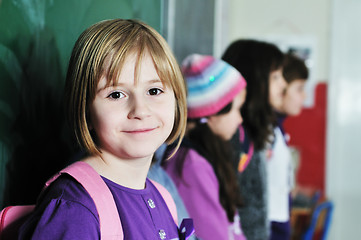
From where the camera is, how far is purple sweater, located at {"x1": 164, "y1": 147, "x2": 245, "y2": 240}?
1.46m

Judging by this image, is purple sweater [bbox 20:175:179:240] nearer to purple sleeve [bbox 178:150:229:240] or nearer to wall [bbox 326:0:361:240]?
purple sleeve [bbox 178:150:229:240]

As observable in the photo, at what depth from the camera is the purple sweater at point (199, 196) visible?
4.77 ft

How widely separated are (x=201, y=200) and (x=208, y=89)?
35cm

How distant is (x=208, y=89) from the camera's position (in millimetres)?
1589

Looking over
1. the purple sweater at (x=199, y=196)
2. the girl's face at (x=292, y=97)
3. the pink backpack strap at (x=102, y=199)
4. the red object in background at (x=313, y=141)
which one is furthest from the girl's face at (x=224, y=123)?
the red object in background at (x=313, y=141)

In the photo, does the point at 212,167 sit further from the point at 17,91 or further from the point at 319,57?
the point at 319,57

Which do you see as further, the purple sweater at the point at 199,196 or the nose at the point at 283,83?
the nose at the point at 283,83

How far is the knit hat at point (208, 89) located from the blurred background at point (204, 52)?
11.2 inches

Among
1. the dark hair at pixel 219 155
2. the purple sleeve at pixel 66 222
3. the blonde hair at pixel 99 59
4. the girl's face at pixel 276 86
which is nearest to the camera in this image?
the purple sleeve at pixel 66 222

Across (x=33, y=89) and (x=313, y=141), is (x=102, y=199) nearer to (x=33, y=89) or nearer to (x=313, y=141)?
(x=33, y=89)

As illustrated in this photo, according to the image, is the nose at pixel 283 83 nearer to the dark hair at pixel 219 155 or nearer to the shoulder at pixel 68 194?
the dark hair at pixel 219 155

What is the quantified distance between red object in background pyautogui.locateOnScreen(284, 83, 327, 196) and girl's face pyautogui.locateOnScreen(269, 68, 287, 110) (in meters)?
1.75

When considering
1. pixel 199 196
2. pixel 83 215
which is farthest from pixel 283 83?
pixel 83 215

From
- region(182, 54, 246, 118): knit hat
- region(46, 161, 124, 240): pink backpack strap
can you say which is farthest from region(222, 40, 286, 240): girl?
region(46, 161, 124, 240): pink backpack strap
